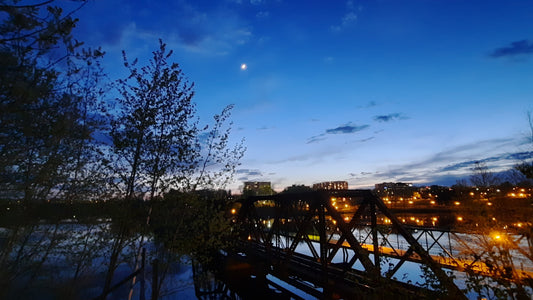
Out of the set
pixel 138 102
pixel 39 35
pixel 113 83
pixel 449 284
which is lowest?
pixel 449 284

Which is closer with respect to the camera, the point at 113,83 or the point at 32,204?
the point at 32,204

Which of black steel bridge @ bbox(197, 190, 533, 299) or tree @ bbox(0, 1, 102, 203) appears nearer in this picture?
tree @ bbox(0, 1, 102, 203)

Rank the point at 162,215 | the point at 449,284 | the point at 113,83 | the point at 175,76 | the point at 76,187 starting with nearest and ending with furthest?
the point at 449,284, the point at 76,187, the point at 113,83, the point at 175,76, the point at 162,215

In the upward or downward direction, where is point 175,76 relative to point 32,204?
upward

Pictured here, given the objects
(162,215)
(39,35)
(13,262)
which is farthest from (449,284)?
(13,262)

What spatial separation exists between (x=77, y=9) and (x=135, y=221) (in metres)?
7.94

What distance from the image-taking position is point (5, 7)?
3.35 metres

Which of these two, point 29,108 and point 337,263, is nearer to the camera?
point 29,108

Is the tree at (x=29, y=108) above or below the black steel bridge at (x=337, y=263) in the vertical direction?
above

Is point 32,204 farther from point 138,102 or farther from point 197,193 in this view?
point 197,193

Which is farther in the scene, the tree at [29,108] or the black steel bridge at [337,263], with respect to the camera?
the black steel bridge at [337,263]

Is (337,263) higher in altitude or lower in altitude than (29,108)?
lower

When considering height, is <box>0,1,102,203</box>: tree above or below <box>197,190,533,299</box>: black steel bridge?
above

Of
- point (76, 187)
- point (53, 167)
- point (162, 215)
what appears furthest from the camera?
point (162, 215)
